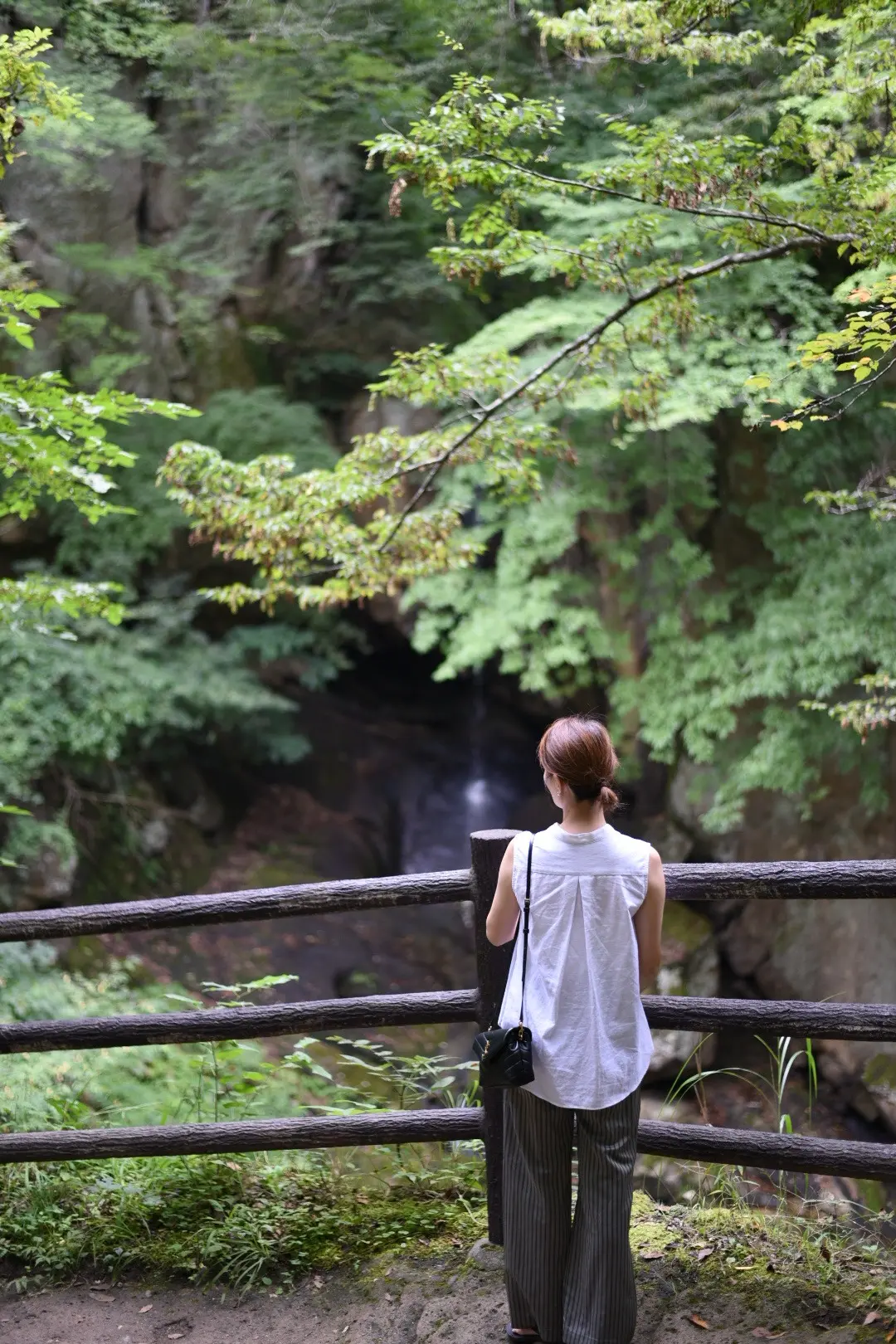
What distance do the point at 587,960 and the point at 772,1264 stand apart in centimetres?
128

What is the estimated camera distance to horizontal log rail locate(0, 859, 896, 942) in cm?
273

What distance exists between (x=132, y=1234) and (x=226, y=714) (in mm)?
7823

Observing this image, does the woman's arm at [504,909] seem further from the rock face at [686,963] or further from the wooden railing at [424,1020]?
the rock face at [686,963]

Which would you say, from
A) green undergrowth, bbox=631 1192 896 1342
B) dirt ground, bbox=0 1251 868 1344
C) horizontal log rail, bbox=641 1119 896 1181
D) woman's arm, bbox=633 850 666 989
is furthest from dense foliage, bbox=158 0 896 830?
dirt ground, bbox=0 1251 868 1344

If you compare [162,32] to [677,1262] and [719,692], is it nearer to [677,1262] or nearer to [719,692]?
[719,692]

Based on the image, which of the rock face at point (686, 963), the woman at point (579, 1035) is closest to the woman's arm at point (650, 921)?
the woman at point (579, 1035)

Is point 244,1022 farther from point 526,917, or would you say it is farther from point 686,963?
point 686,963

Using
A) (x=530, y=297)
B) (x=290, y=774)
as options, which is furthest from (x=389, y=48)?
(x=290, y=774)

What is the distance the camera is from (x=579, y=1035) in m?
2.37

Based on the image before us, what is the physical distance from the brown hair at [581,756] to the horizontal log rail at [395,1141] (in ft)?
4.20

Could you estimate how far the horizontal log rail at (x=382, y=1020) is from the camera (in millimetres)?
2844

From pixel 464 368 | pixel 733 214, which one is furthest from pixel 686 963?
pixel 733 214

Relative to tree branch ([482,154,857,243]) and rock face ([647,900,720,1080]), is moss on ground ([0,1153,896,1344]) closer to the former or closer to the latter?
tree branch ([482,154,857,243])

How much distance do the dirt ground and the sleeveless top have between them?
2.74 feet
